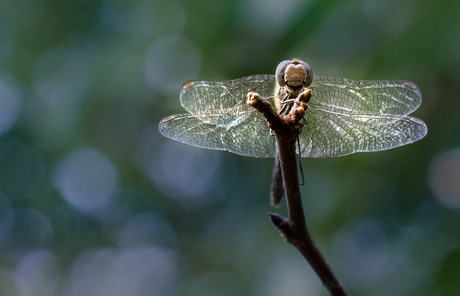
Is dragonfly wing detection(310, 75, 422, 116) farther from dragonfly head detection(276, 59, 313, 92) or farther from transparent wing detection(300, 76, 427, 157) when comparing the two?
dragonfly head detection(276, 59, 313, 92)

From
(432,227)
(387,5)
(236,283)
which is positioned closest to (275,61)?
Result: (387,5)

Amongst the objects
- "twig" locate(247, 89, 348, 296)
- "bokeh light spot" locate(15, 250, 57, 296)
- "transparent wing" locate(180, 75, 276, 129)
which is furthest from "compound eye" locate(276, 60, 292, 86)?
"bokeh light spot" locate(15, 250, 57, 296)

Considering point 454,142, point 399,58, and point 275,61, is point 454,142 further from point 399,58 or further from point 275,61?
point 275,61

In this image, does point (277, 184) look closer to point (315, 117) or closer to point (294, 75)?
point (315, 117)

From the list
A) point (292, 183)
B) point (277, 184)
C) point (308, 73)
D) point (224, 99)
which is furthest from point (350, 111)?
point (292, 183)

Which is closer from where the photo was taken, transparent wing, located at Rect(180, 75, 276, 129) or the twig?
the twig

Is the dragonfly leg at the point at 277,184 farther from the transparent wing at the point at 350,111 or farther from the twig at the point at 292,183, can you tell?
the twig at the point at 292,183

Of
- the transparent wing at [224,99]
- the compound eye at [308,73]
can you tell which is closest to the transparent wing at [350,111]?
the compound eye at [308,73]
